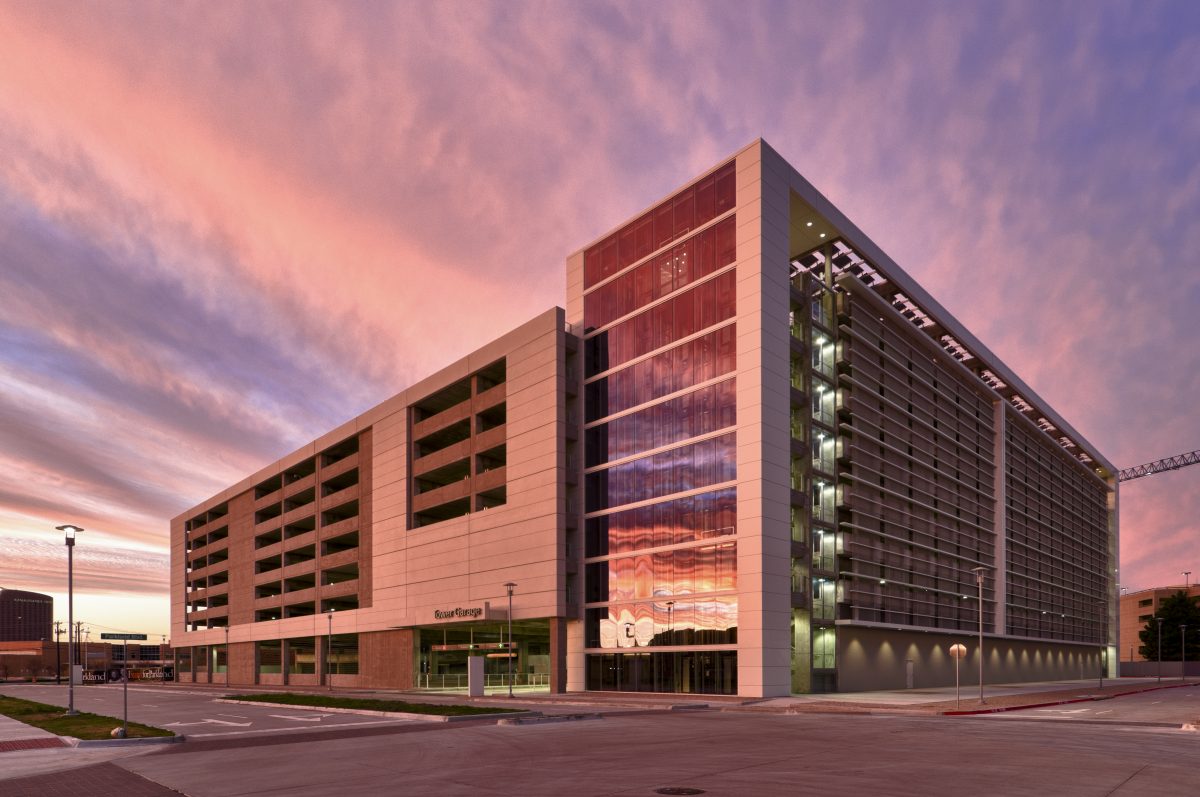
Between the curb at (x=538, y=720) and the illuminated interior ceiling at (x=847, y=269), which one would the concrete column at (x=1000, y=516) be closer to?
Result: the illuminated interior ceiling at (x=847, y=269)

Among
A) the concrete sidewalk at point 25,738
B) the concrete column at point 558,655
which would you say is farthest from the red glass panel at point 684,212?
the concrete sidewalk at point 25,738

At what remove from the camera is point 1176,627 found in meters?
139

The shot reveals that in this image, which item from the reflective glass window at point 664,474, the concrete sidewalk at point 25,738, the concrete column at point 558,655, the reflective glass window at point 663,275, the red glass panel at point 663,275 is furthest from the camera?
the concrete column at point 558,655

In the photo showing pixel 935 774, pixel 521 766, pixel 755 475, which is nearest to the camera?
pixel 935 774

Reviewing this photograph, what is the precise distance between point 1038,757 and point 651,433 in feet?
129

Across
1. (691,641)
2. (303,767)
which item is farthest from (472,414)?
(303,767)

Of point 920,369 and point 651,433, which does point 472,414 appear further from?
point 920,369

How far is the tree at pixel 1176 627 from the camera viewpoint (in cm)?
13675

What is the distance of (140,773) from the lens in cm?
2030

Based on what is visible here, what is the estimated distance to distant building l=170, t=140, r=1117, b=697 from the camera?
2119 inches

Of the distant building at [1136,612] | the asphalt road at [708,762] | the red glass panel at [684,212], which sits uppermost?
the red glass panel at [684,212]

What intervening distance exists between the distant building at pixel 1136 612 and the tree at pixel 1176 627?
1370 inches

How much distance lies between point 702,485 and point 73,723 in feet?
112

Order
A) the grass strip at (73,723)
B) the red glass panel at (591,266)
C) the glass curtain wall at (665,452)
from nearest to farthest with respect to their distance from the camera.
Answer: the grass strip at (73,723) < the glass curtain wall at (665,452) < the red glass panel at (591,266)
